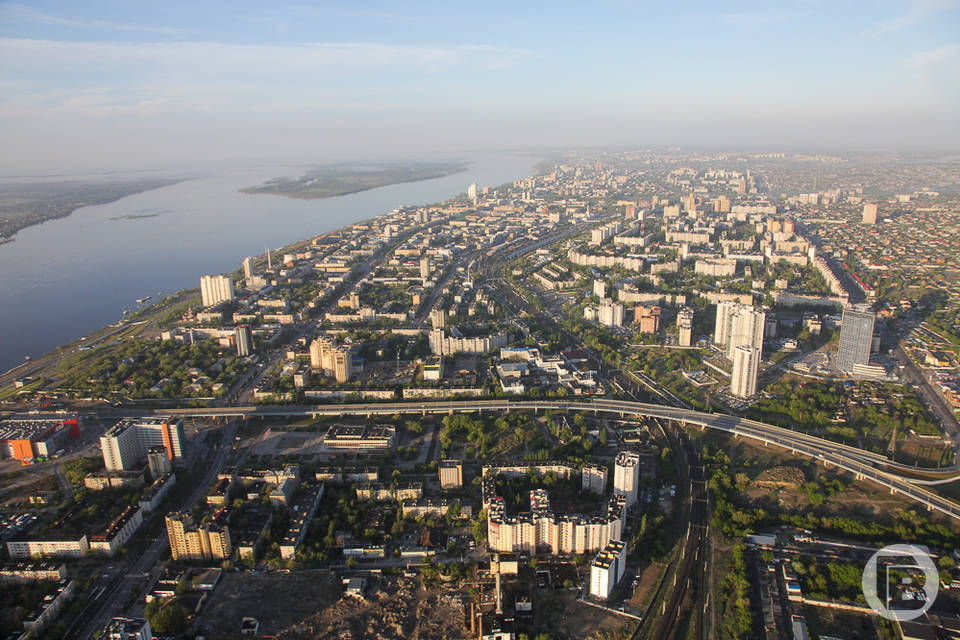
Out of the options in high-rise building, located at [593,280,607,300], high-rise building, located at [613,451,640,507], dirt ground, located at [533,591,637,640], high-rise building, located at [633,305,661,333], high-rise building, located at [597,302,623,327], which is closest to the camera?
dirt ground, located at [533,591,637,640]

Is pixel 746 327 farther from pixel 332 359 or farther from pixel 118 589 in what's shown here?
pixel 118 589

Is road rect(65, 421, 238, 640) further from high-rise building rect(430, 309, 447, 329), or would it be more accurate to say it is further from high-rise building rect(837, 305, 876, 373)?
high-rise building rect(837, 305, 876, 373)

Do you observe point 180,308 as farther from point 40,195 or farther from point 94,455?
point 40,195

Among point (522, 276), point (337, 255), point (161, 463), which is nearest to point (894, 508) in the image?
point (161, 463)

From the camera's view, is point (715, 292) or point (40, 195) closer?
point (715, 292)

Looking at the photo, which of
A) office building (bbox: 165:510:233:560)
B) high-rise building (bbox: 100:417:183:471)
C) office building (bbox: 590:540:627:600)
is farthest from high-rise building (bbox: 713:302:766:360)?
high-rise building (bbox: 100:417:183:471)

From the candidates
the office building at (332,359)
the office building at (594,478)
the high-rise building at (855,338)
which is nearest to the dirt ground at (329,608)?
the office building at (594,478)

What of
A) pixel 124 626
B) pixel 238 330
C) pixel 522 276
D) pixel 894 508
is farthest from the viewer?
pixel 522 276
